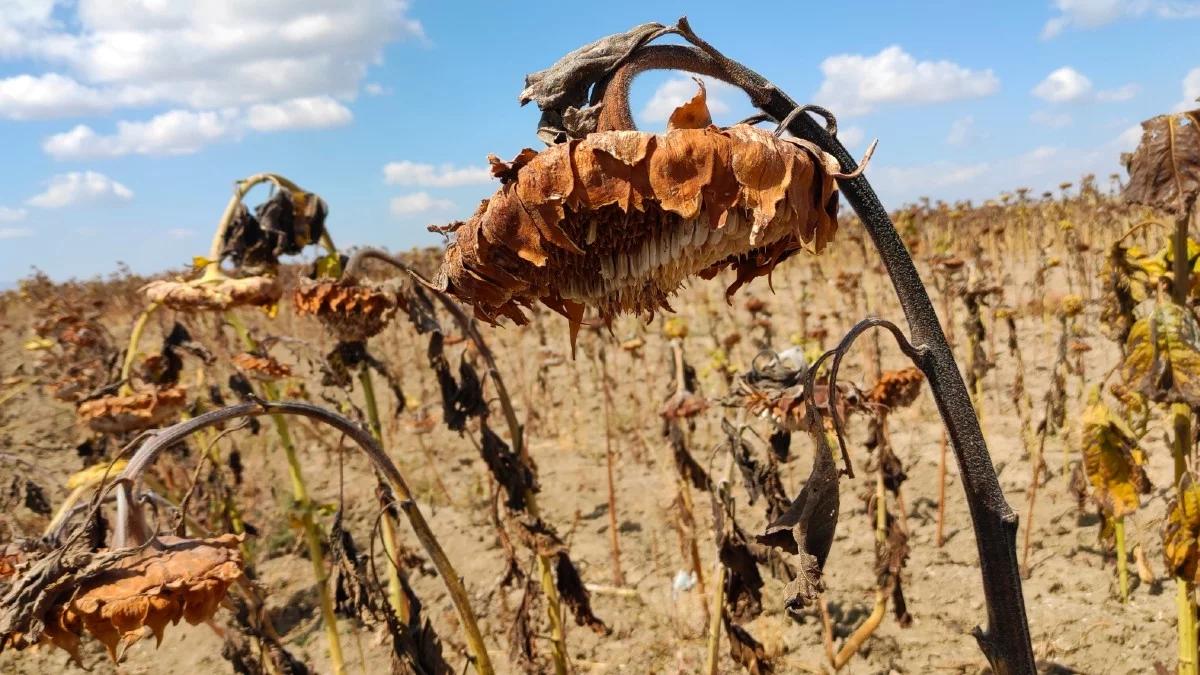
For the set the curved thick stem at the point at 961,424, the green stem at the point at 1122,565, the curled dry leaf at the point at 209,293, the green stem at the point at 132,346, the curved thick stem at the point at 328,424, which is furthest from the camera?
the green stem at the point at 1122,565

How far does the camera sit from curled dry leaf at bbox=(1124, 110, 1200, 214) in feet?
5.19

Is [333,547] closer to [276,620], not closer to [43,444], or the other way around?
[276,620]

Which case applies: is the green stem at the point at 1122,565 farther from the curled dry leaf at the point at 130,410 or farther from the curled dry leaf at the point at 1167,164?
the curled dry leaf at the point at 130,410

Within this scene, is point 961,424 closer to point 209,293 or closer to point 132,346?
point 209,293

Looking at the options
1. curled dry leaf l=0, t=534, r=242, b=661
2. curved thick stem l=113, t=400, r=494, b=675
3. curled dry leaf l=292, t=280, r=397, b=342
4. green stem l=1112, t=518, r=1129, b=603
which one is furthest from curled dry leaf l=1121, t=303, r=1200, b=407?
curled dry leaf l=292, t=280, r=397, b=342

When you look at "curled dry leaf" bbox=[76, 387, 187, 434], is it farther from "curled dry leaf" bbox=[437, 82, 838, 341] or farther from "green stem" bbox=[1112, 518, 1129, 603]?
"green stem" bbox=[1112, 518, 1129, 603]

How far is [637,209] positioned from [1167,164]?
4.51ft

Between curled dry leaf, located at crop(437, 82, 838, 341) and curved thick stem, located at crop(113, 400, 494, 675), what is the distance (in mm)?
606

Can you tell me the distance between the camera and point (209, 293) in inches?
96.3

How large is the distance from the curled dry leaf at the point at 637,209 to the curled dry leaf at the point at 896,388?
6.78 ft

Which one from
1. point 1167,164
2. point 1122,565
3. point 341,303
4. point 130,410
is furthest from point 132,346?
point 1122,565

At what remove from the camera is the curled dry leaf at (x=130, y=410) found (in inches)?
111

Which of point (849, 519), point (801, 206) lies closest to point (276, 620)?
point (849, 519)

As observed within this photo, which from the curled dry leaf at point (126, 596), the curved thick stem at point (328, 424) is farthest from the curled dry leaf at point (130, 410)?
the curled dry leaf at point (126, 596)
